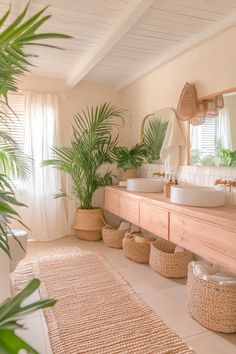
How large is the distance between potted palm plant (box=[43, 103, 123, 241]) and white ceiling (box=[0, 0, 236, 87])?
2.43 feet

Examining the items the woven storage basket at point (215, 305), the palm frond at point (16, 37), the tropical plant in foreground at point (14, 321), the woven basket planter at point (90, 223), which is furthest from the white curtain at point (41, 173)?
the tropical plant in foreground at point (14, 321)

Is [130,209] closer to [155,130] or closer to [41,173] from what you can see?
[155,130]

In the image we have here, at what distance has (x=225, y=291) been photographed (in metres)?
1.81

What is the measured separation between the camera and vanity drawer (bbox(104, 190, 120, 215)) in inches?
133

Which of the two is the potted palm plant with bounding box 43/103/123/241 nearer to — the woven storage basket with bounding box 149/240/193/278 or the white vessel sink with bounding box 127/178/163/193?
the white vessel sink with bounding box 127/178/163/193

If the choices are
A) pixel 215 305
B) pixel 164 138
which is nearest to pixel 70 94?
pixel 164 138

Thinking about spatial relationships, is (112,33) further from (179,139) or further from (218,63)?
(179,139)

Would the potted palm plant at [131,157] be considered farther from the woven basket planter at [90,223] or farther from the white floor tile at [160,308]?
the white floor tile at [160,308]

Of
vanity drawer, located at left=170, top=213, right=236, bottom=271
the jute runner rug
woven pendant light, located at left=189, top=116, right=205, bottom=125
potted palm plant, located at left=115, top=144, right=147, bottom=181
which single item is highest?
woven pendant light, located at left=189, top=116, right=205, bottom=125

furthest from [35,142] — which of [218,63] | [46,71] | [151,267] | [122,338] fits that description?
[122,338]

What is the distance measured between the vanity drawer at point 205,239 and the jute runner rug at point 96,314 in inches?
22.2

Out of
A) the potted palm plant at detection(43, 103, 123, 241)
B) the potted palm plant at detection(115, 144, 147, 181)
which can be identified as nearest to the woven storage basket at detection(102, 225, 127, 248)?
the potted palm plant at detection(43, 103, 123, 241)

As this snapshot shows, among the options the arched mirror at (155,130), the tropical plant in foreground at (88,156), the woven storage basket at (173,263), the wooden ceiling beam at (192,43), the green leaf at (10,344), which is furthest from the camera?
the tropical plant in foreground at (88,156)

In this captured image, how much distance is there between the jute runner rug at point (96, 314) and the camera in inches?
66.3
